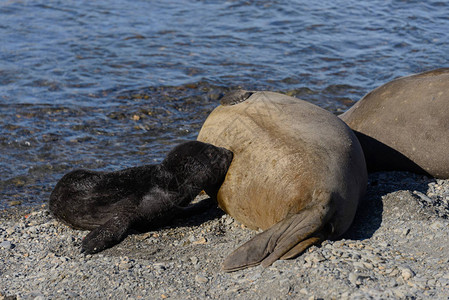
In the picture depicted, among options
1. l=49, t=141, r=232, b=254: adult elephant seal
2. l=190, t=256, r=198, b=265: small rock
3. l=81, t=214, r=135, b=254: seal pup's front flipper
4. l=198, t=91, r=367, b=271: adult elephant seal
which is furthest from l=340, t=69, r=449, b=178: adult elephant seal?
l=81, t=214, r=135, b=254: seal pup's front flipper

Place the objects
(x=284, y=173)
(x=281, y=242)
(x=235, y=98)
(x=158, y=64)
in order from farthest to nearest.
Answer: (x=158, y=64) < (x=235, y=98) < (x=284, y=173) < (x=281, y=242)

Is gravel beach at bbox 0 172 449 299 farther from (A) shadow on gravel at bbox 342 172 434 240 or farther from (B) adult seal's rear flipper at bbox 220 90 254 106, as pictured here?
(B) adult seal's rear flipper at bbox 220 90 254 106

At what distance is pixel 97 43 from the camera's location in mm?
11492

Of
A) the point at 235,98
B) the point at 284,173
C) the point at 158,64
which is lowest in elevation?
the point at 158,64

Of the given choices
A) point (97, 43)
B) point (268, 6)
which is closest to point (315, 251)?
point (97, 43)

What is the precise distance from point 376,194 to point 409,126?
78cm

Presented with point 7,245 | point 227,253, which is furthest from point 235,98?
point 7,245

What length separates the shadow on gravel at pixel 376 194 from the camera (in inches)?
187

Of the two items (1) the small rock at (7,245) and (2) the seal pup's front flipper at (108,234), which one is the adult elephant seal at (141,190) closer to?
(2) the seal pup's front flipper at (108,234)

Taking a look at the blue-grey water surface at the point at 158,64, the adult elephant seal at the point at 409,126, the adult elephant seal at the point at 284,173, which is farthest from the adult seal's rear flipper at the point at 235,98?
the blue-grey water surface at the point at 158,64

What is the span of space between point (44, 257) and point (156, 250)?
848 millimetres

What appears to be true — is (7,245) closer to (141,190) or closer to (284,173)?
(141,190)

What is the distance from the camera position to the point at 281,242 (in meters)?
4.14

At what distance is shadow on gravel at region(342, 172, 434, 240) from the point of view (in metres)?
4.74
